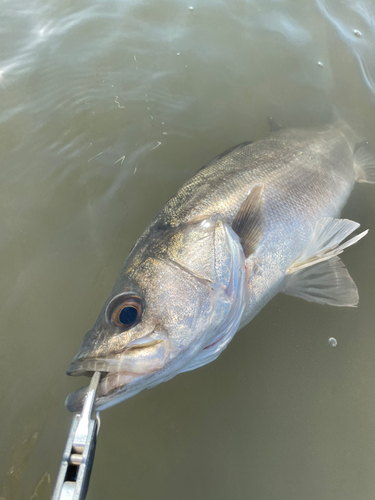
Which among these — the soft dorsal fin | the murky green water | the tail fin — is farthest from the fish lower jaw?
the tail fin

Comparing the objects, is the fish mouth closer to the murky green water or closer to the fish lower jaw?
the fish lower jaw

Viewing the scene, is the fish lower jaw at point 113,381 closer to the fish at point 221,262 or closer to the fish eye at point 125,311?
the fish at point 221,262

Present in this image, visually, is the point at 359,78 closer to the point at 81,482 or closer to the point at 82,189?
the point at 82,189

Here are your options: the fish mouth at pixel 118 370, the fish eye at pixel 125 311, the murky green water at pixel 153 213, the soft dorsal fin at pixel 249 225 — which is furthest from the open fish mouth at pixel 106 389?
the soft dorsal fin at pixel 249 225

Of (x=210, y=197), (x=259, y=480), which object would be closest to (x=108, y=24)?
(x=210, y=197)

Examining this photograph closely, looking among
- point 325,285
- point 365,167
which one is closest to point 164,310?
point 325,285
